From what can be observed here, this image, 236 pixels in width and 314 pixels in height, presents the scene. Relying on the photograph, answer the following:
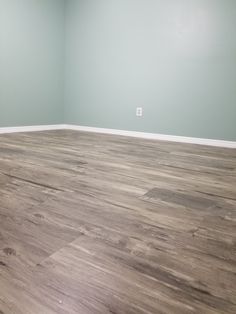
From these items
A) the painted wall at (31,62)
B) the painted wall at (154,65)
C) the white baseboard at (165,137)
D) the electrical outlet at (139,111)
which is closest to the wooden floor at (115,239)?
the white baseboard at (165,137)

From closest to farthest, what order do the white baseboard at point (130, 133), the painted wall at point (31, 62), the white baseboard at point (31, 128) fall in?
the white baseboard at point (130, 133) → the painted wall at point (31, 62) → the white baseboard at point (31, 128)

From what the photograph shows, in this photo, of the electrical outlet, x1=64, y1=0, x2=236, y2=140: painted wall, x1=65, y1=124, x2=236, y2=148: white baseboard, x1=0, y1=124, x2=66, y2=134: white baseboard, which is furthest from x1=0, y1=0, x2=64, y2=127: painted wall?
the electrical outlet

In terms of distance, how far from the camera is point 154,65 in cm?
335

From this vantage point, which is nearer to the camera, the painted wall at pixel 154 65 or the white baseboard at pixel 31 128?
the painted wall at pixel 154 65

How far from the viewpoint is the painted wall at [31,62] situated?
341 centimetres

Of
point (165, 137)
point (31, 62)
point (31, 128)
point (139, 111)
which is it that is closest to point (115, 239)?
point (165, 137)

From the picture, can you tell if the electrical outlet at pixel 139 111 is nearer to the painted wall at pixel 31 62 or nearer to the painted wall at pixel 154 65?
the painted wall at pixel 154 65

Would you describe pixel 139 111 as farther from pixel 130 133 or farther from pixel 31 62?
pixel 31 62

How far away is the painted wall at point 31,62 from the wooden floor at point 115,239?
1869 millimetres

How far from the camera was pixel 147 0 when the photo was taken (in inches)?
130

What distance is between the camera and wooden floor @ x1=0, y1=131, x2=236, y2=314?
665mm

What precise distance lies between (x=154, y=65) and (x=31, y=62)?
165 cm

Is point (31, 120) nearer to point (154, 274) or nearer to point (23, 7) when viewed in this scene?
point (23, 7)

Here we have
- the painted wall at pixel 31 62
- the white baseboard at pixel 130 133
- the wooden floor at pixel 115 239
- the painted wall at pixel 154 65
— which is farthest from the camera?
the painted wall at pixel 31 62
